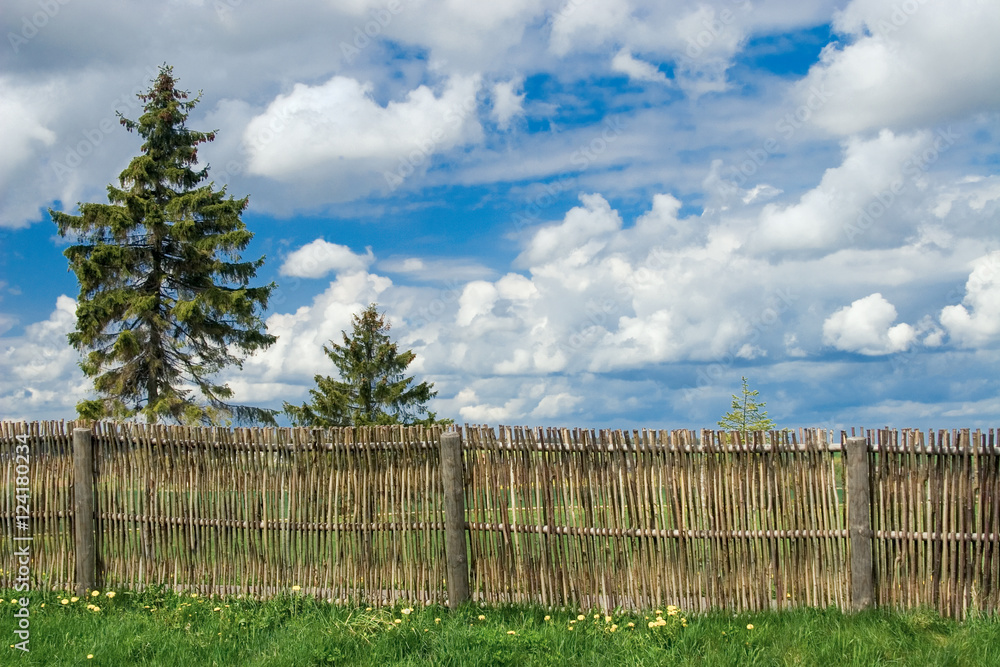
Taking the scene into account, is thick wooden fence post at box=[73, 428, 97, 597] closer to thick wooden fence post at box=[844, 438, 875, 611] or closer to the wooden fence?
the wooden fence

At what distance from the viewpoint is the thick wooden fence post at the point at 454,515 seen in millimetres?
7254

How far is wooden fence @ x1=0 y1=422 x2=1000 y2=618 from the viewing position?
6.75m

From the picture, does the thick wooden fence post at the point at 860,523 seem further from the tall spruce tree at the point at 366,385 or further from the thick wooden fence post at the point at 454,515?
the tall spruce tree at the point at 366,385

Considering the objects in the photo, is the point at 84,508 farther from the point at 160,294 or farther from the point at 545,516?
the point at 160,294

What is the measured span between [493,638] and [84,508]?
4.73 meters

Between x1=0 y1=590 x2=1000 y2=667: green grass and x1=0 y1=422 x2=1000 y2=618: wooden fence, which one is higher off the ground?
x1=0 y1=422 x2=1000 y2=618: wooden fence

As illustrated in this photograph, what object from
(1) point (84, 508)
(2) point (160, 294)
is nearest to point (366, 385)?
(2) point (160, 294)

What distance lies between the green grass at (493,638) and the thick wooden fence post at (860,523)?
20 centimetres

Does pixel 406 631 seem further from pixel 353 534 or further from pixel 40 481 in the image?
pixel 40 481

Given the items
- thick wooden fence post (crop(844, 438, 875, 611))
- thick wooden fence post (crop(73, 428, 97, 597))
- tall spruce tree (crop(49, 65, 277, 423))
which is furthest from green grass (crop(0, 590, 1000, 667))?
tall spruce tree (crop(49, 65, 277, 423))

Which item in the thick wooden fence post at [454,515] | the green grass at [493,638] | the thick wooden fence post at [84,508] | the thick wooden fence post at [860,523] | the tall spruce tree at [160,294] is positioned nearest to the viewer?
the green grass at [493,638]

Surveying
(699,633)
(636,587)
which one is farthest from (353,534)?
(699,633)

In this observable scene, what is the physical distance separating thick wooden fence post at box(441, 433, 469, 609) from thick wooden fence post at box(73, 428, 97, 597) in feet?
12.4

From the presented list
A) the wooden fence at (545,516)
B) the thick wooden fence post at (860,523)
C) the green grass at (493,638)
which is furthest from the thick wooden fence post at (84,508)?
the thick wooden fence post at (860,523)
